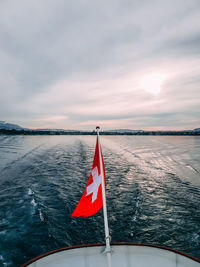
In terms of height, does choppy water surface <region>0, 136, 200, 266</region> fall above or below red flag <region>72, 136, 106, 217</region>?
below

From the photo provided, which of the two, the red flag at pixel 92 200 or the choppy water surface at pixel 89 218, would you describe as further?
the choppy water surface at pixel 89 218

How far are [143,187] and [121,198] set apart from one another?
383 cm

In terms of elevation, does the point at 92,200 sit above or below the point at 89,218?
above

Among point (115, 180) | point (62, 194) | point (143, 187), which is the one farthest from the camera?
point (115, 180)

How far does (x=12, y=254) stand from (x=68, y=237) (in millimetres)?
2479

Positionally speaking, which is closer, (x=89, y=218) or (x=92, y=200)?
(x=92, y=200)

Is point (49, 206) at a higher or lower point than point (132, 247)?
lower

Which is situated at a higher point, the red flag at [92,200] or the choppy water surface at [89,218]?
the red flag at [92,200]

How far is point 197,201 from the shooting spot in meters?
11.6

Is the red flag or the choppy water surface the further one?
the choppy water surface

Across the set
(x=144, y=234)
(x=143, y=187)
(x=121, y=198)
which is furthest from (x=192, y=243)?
(x=143, y=187)

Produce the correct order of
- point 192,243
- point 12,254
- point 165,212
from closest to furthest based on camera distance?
1. point 12,254
2. point 192,243
3. point 165,212

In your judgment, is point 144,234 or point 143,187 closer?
point 144,234

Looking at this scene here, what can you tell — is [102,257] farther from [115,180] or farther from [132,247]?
[115,180]
